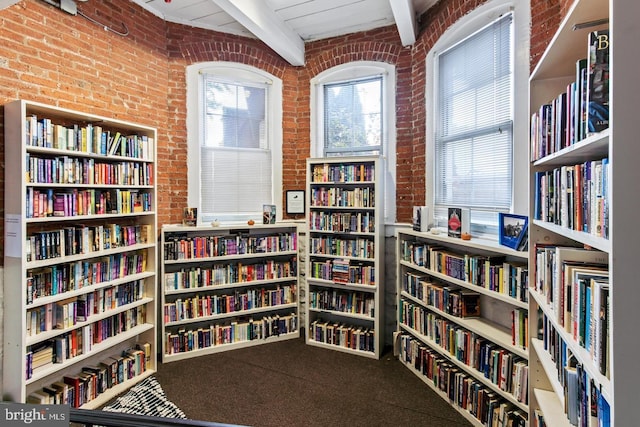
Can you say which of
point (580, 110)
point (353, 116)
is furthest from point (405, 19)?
point (580, 110)

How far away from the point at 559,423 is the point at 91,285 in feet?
11.2

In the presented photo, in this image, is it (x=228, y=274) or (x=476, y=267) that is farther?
(x=228, y=274)

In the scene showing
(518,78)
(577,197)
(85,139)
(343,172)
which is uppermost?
(518,78)

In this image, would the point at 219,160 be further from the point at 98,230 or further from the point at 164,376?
the point at 164,376

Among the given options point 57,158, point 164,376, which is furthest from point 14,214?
point 164,376

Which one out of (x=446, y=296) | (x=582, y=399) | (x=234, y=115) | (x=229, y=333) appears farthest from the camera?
(x=234, y=115)

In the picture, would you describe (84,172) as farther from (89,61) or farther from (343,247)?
(343,247)

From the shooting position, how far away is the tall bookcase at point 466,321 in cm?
261

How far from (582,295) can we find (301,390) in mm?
2689

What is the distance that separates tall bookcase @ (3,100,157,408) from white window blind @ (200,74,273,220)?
0.93m

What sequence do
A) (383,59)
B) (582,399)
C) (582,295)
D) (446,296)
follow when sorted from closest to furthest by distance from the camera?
1. (582,295)
2. (582,399)
3. (446,296)
4. (383,59)

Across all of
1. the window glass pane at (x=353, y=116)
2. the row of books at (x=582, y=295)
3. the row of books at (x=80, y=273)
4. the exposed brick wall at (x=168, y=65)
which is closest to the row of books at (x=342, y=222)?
the exposed brick wall at (x=168, y=65)

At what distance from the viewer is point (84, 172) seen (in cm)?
309
